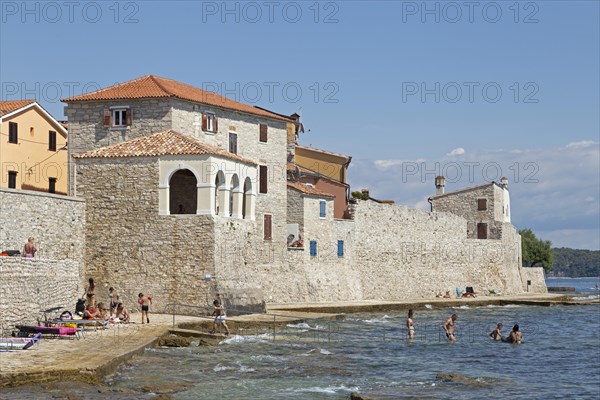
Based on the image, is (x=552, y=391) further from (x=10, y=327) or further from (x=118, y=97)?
(x=118, y=97)

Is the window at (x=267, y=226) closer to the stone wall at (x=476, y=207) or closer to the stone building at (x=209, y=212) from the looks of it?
the stone building at (x=209, y=212)

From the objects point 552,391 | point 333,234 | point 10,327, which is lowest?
point 552,391

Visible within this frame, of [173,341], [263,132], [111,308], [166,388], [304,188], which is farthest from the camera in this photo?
[304,188]

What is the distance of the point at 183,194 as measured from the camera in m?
43.0

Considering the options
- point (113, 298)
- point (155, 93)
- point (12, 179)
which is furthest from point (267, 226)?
point (12, 179)

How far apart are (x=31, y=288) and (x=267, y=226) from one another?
71.4ft

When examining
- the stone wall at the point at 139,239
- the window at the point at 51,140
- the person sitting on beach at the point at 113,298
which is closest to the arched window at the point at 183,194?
the stone wall at the point at 139,239

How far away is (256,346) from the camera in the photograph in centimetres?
3266

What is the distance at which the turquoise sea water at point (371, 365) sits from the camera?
79.8 ft

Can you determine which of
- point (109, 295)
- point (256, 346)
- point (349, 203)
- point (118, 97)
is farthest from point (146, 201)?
point (349, 203)

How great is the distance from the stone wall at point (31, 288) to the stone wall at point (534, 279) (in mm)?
51258

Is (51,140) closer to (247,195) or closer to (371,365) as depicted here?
(247,195)

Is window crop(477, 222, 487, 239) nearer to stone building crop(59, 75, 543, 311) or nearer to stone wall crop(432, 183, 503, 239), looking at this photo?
stone wall crop(432, 183, 503, 239)

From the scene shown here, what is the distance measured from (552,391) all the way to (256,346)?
10599 mm
